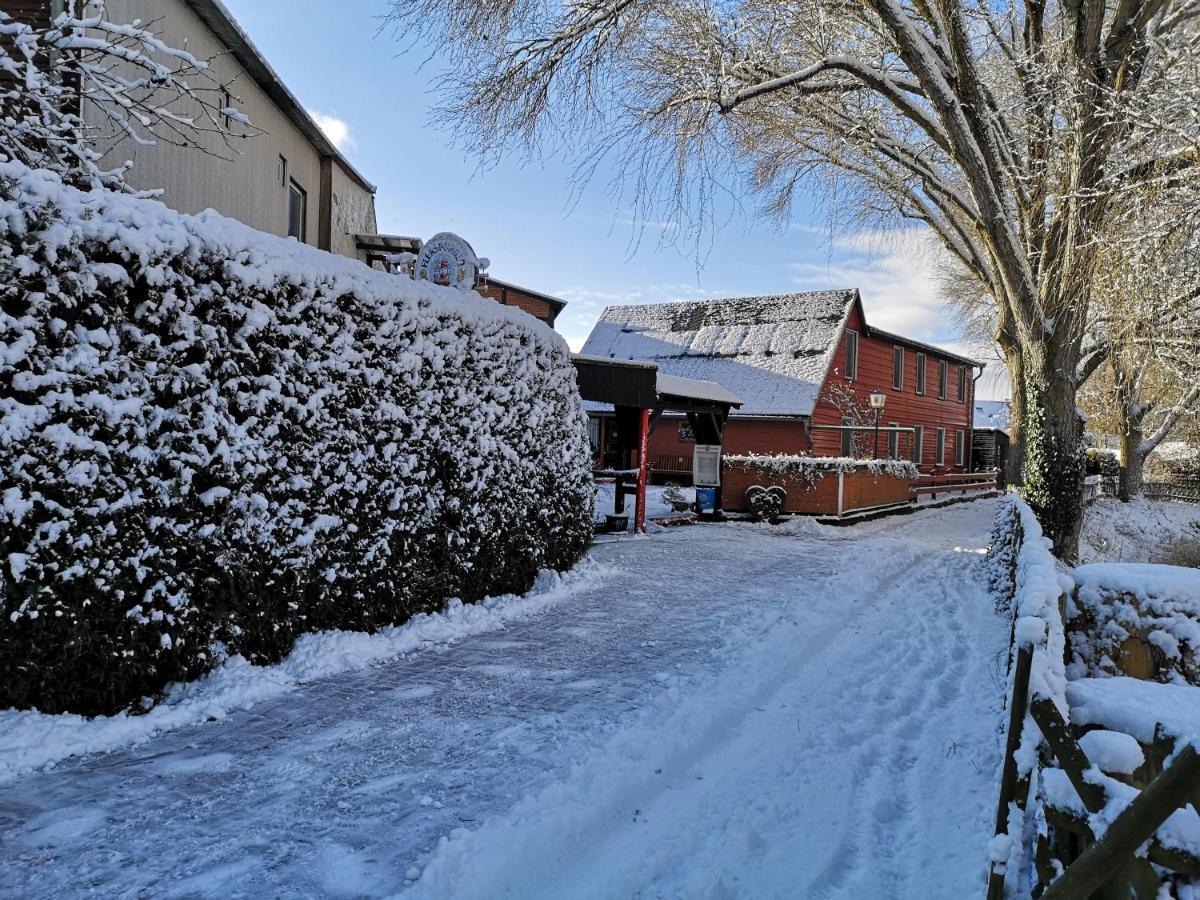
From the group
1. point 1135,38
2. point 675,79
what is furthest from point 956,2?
point 675,79

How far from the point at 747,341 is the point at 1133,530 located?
513 inches

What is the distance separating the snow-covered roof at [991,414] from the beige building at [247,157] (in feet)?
166

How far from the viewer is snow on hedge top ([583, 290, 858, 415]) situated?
24.0m

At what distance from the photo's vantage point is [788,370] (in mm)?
24469

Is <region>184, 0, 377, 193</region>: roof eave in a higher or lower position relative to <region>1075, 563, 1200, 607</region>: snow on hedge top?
higher

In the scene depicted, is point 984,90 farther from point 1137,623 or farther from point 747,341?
point 747,341

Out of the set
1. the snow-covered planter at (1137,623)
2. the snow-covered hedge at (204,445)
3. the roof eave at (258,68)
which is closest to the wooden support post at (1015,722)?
the snow-covered planter at (1137,623)

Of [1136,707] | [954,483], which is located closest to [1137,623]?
[1136,707]

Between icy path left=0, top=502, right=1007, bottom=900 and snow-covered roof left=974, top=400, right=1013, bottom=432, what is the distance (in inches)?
2113

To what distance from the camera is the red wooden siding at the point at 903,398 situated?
25078mm

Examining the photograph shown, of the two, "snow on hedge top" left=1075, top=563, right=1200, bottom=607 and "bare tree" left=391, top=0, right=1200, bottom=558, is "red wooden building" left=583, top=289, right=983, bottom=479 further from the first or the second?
"snow on hedge top" left=1075, top=563, right=1200, bottom=607

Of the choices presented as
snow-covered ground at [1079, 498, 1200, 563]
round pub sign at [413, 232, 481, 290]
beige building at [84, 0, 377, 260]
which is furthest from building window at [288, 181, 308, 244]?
snow-covered ground at [1079, 498, 1200, 563]

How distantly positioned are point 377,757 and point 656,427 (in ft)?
74.1

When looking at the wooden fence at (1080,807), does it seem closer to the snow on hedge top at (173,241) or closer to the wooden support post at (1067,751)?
the wooden support post at (1067,751)
